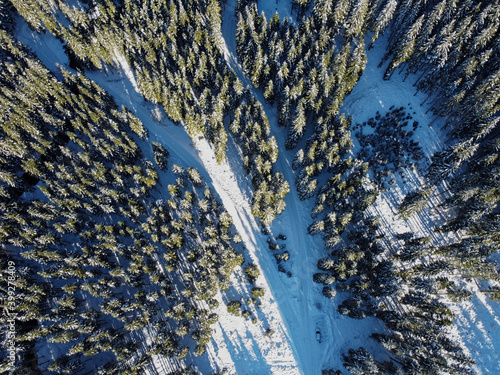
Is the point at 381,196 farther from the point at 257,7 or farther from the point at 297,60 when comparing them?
the point at 257,7

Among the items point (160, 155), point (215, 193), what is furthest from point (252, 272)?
point (160, 155)

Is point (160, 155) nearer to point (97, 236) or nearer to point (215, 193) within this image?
point (215, 193)

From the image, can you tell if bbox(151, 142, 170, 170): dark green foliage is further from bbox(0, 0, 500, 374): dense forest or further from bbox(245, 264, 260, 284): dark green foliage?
bbox(245, 264, 260, 284): dark green foliage

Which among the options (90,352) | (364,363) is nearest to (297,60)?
(364,363)

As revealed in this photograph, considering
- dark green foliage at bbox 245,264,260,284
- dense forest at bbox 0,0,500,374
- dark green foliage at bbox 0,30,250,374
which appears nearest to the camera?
dense forest at bbox 0,0,500,374

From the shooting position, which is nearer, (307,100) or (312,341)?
(312,341)

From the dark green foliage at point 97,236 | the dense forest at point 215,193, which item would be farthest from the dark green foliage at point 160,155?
the dense forest at point 215,193

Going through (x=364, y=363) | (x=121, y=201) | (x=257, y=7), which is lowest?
(x=364, y=363)

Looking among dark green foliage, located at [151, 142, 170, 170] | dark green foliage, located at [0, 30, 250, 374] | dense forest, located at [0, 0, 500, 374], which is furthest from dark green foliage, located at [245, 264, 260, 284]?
dark green foliage, located at [151, 142, 170, 170]
